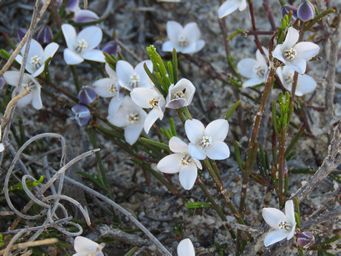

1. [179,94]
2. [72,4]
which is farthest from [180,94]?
[72,4]

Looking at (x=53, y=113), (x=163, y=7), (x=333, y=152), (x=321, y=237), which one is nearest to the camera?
(x=333, y=152)

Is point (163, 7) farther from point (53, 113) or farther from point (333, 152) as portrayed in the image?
point (333, 152)

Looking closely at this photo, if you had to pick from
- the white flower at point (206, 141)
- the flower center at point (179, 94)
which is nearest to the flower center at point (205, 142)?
the white flower at point (206, 141)

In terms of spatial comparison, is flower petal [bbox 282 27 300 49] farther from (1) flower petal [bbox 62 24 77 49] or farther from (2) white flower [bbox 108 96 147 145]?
(1) flower petal [bbox 62 24 77 49]

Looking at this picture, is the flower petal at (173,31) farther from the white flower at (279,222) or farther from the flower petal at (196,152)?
the white flower at (279,222)

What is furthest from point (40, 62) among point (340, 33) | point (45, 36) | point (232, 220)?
point (340, 33)

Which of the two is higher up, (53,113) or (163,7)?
(163,7)

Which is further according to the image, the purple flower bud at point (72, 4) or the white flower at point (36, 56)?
the purple flower bud at point (72, 4)
